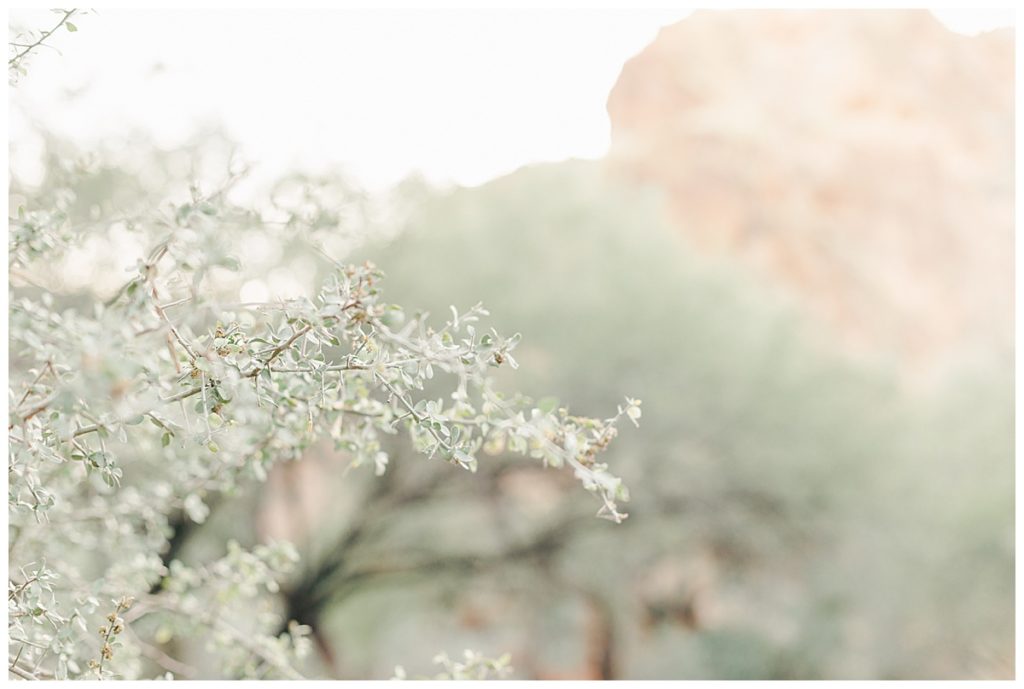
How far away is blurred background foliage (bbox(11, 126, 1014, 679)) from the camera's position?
17.5 ft

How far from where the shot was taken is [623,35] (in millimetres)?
4922

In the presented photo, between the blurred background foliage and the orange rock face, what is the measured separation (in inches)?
175

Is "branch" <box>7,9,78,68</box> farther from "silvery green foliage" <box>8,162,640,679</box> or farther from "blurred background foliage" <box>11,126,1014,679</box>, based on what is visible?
"blurred background foliage" <box>11,126,1014,679</box>

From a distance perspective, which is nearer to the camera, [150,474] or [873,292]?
[150,474]

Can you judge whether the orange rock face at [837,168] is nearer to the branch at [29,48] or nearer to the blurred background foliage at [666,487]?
the blurred background foliage at [666,487]

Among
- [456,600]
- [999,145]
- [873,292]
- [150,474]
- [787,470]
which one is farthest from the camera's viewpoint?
[999,145]

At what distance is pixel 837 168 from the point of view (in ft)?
33.8

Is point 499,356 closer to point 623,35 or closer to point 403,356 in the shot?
point 403,356

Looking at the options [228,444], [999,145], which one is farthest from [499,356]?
[999,145]

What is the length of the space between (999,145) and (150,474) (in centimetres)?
1167

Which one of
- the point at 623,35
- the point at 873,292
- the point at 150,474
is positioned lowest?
the point at 150,474

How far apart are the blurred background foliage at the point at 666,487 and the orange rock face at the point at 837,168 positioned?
4441mm

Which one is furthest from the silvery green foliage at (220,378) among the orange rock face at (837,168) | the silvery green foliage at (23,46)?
the orange rock face at (837,168)

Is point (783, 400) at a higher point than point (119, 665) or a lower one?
higher
